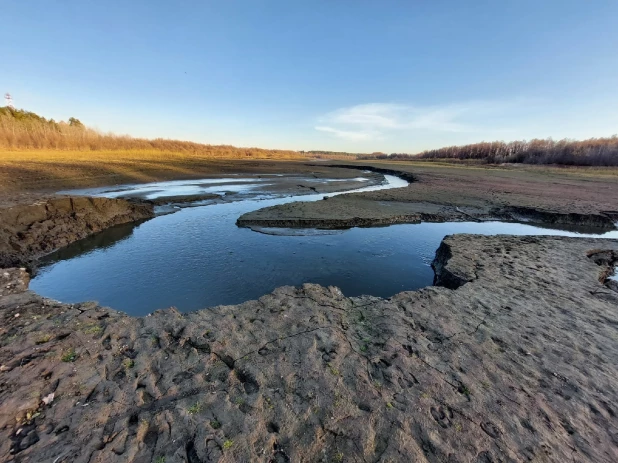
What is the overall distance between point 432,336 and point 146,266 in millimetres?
7850

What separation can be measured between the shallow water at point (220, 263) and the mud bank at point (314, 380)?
1.66 meters

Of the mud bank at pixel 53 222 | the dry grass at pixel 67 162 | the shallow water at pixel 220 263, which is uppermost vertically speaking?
the dry grass at pixel 67 162

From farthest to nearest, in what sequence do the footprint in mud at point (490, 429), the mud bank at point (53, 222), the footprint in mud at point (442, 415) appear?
the mud bank at point (53, 222) < the footprint in mud at point (442, 415) < the footprint in mud at point (490, 429)

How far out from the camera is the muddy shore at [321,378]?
108 inches

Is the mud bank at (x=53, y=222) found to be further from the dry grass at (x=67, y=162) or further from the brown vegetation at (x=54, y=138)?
the brown vegetation at (x=54, y=138)

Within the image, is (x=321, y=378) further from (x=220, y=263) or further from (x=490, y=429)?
(x=220, y=263)

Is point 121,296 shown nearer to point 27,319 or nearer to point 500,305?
point 27,319

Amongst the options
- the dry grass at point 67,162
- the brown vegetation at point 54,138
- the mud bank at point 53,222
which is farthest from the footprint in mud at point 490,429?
the brown vegetation at point 54,138

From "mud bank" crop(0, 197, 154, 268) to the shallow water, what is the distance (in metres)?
0.55

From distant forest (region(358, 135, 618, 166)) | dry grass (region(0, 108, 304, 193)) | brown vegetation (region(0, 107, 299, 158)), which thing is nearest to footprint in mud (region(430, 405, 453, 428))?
dry grass (region(0, 108, 304, 193))

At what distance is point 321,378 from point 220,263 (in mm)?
5941

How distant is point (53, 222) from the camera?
1087 cm

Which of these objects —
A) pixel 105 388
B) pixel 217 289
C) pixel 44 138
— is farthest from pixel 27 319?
pixel 44 138

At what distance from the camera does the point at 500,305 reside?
18.5 ft
